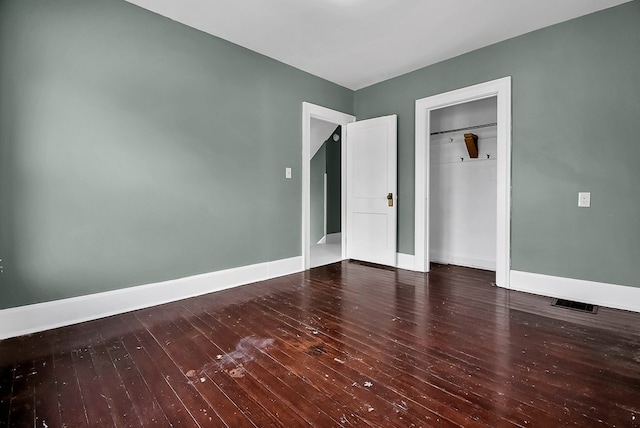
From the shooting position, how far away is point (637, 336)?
2158 millimetres

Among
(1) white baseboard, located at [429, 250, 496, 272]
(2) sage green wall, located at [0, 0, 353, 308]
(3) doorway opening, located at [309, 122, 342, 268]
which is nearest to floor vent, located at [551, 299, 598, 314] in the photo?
(1) white baseboard, located at [429, 250, 496, 272]

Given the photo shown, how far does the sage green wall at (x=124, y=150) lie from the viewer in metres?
2.21

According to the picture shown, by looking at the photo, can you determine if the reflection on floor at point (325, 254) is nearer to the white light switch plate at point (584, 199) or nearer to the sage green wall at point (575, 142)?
the sage green wall at point (575, 142)

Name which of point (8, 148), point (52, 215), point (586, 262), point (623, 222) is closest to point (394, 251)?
point (586, 262)

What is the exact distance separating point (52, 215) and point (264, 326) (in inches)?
72.4

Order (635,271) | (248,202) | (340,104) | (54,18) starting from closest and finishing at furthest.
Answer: (54,18) → (635,271) → (248,202) → (340,104)

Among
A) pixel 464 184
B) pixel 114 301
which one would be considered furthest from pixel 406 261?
pixel 114 301

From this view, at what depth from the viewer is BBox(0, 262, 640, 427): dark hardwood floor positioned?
4.60 feet


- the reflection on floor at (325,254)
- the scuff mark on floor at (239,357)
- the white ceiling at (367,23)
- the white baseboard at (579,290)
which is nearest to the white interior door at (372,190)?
the reflection on floor at (325,254)

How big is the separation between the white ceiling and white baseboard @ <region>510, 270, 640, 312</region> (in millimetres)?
2514

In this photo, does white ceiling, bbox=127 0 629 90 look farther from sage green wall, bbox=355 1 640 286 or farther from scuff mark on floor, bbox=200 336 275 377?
scuff mark on floor, bbox=200 336 275 377

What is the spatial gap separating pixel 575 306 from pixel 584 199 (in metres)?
1.00

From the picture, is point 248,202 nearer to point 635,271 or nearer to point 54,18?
point 54,18

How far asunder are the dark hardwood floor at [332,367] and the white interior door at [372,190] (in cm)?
156
